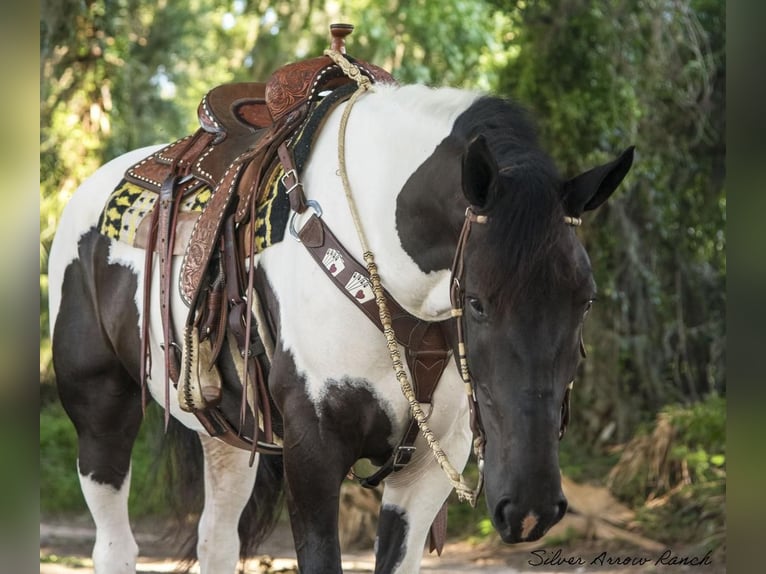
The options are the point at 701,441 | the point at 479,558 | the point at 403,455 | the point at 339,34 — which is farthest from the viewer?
the point at 701,441

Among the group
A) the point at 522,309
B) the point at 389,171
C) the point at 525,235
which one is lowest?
the point at 522,309

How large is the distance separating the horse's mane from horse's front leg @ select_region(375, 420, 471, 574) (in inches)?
29.0

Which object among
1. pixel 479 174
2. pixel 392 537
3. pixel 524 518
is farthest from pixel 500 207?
pixel 392 537

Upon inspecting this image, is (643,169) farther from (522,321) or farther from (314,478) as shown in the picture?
(522,321)

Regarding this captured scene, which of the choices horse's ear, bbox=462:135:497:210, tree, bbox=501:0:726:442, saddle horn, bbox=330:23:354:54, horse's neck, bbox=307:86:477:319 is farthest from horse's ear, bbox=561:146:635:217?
tree, bbox=501:0:726:442

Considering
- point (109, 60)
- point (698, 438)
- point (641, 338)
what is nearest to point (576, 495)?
point (698, 438)

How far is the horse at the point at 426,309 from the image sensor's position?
1.91 meters

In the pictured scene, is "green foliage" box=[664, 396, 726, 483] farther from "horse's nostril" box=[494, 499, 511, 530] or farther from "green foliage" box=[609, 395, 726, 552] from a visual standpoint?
"horse's nostril" box=[494, 499, 511, 530]

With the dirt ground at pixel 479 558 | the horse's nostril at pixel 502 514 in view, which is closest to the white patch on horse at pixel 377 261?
the horse's nostril at pixel 502 514

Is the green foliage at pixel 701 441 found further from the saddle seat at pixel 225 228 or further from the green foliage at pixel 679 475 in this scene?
the saddle seat at pixel 225 228

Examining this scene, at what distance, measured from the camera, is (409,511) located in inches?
101

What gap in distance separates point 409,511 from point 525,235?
3.19ft

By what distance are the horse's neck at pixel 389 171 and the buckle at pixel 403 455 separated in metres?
0.36

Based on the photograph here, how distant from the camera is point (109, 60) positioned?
7480mm
